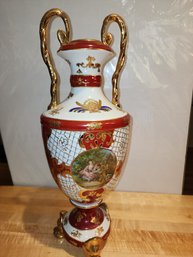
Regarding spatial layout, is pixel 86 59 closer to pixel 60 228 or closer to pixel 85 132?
pixel 85 132

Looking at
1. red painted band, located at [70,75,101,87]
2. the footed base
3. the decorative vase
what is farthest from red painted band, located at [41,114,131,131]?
the footed base

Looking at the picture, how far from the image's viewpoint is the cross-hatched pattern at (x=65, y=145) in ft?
1.71

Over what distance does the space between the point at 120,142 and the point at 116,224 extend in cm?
36

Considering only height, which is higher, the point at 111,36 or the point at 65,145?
the point at 111,36

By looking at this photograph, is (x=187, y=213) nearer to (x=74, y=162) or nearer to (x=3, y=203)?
(x=74, y=162)

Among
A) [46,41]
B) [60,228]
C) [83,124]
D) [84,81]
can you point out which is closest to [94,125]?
[83,124]

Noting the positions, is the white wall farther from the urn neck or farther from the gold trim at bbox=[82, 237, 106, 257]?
the gold trim at bbox=[82, 237, 106, 257]

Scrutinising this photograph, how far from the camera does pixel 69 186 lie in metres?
0.58

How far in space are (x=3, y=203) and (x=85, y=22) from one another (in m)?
0.77

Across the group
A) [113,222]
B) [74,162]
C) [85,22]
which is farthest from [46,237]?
[85,22]

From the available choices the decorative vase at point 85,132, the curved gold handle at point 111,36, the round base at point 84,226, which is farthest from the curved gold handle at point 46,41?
the round base at point 84,226

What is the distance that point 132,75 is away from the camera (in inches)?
33.3

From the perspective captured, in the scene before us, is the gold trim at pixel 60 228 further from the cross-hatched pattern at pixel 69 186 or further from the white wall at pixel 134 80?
the white wall at pixel 134 80

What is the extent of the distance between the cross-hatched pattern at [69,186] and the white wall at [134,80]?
397 mm
